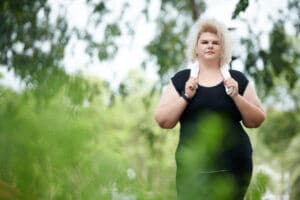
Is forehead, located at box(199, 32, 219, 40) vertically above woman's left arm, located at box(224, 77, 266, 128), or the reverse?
forehead, located at box(199, 32, 219, 40)

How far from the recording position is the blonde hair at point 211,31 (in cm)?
262

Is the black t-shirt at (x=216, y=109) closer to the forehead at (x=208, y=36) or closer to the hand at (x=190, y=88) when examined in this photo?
the hand at (x=190, y=88)

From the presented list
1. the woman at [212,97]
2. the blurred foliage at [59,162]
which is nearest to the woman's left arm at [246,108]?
the woman at [212,97]

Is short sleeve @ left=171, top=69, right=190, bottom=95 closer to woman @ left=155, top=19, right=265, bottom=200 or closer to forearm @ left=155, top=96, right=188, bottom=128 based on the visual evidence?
woman @ left=155, top=19, right=265, bottom=200

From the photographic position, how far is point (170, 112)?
2375mm

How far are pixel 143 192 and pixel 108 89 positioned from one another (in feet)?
40.0

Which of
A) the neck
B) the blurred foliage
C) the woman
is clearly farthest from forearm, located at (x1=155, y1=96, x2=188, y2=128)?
the blurred foliage

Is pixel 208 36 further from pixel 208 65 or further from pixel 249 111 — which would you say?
pixel 249 111

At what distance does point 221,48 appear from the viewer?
2.61 metres

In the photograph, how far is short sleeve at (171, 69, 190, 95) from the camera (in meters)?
2.54

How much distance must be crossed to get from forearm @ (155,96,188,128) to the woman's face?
10.2 inches

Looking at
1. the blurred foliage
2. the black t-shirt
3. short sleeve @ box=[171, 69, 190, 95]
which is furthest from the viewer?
short sleeve @ box=[171, 69, 190, 95]

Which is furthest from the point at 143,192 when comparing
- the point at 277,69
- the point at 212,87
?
the point at 277,69

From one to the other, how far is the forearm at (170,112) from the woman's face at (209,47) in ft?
0.85
